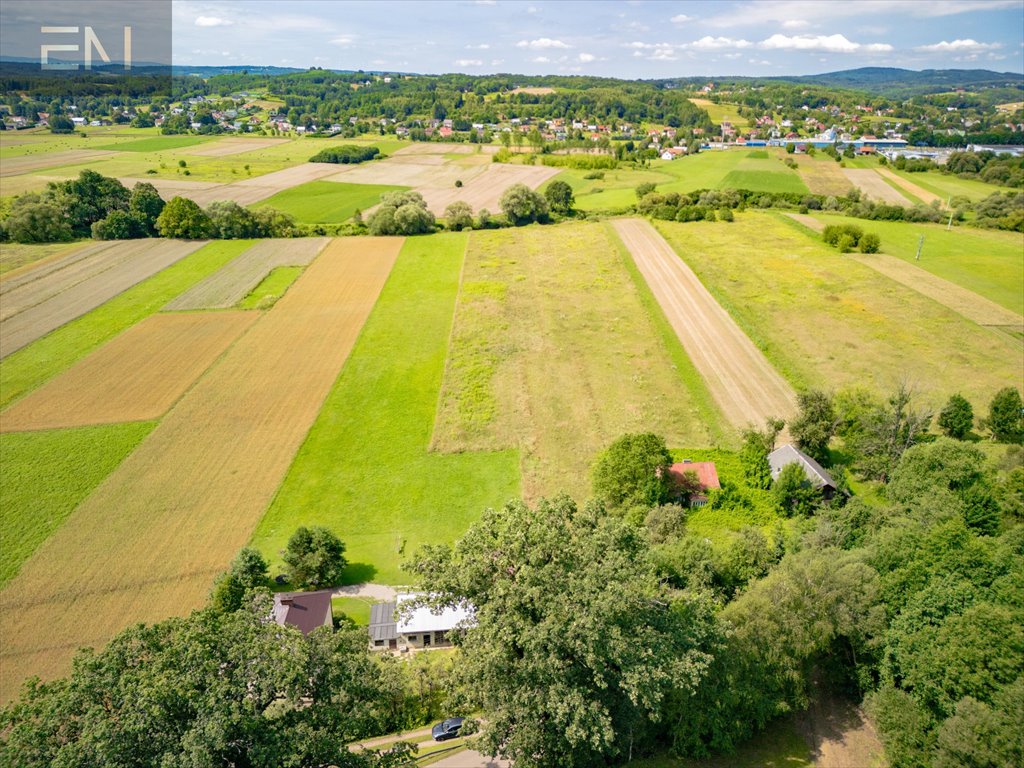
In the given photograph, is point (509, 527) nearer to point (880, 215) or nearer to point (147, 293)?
point (147, 293)

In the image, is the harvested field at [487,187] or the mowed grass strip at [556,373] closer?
the mowed grass strip at [556,373]

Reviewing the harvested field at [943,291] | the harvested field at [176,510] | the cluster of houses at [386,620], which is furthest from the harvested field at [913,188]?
the cluster of houses at [386,620]

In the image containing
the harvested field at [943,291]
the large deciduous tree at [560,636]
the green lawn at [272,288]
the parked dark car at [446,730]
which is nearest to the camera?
the large deciduous tree at [560,636]

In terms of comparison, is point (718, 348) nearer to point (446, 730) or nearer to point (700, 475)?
point (700, 475)

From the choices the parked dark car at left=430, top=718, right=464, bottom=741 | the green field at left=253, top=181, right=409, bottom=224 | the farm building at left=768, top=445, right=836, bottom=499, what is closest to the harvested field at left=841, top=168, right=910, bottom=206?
the farm building at left=768, top=445, right=836, bottom=499

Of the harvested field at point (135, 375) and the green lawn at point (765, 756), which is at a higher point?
the harvested field at point (135, 375)

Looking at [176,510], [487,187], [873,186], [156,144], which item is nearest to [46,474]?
[176,510]

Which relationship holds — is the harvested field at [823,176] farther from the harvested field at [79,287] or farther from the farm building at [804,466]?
the harvested field at [79,287]

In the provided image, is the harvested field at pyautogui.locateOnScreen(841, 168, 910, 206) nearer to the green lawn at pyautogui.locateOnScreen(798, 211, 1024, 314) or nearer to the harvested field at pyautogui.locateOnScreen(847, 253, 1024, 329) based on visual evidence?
the green lawn at pyautogui.locateOnScreen(798, 211, 1024, 314)
